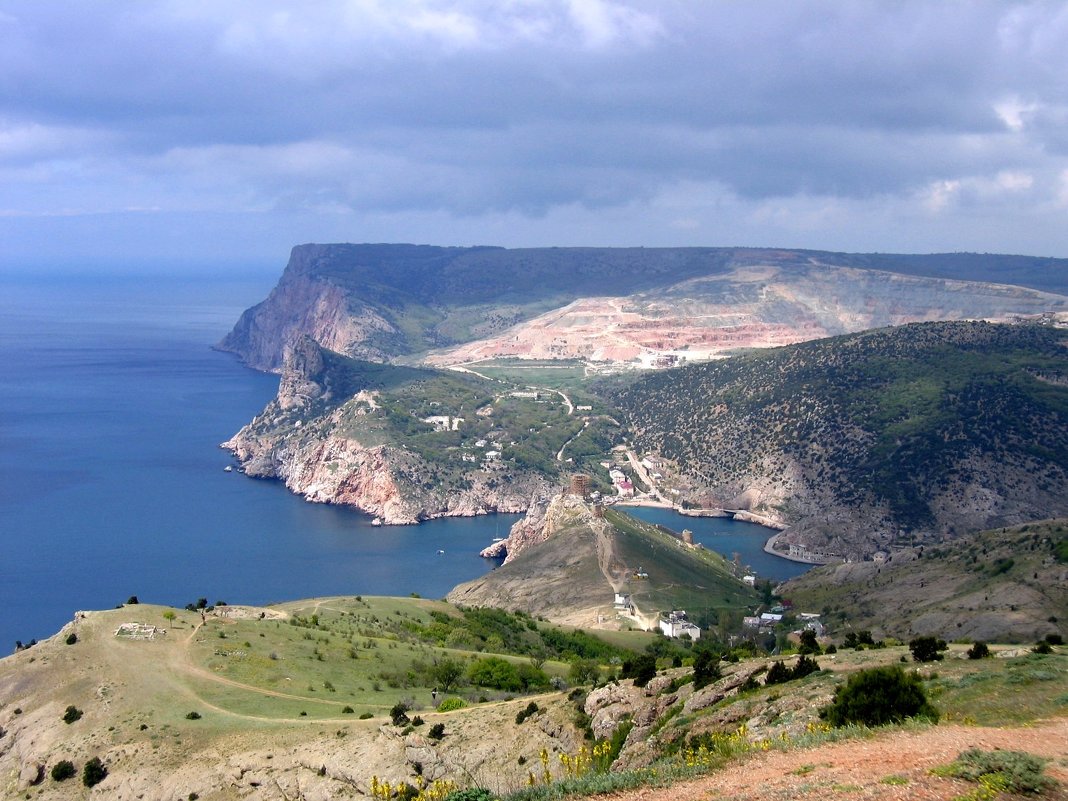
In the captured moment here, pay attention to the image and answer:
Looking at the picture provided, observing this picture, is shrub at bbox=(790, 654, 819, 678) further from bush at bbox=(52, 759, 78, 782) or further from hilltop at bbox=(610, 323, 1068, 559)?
hilltop at bbox=(610, 323, 1068, 559)

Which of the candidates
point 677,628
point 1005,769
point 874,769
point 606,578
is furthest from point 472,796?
point 606,578

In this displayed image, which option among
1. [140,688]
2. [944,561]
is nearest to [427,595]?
[944,561]

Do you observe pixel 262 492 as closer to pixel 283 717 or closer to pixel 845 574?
pixel 845 574

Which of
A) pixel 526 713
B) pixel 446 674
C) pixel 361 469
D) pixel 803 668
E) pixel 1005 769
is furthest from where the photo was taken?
→ pixel 361 469

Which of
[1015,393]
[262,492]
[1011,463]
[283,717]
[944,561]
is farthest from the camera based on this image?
[262,492]

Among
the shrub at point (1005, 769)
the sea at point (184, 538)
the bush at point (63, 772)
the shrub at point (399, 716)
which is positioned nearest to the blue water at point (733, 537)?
the sea at point (184, 538)

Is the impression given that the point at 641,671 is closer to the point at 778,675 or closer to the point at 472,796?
the point at 778,675
